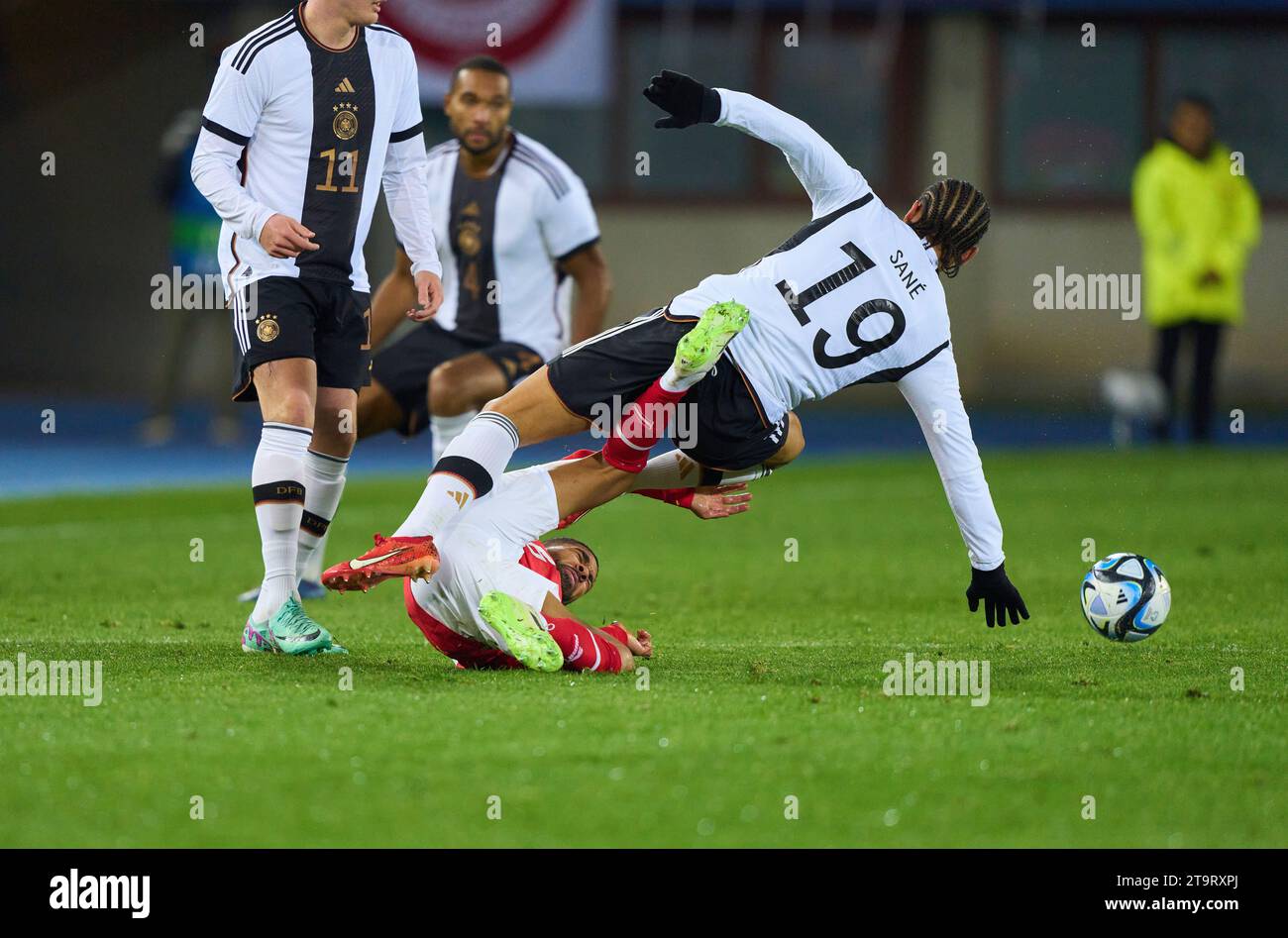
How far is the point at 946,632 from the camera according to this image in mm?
6852

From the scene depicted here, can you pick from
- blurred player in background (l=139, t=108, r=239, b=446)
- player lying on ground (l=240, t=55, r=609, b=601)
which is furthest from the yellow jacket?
player lying on ground (l=240, t=55, r=609, b=601)

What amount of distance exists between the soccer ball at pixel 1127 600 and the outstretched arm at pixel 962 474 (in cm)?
33

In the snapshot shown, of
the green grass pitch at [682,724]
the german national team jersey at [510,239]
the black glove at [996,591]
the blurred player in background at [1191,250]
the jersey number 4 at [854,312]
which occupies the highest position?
the blurred player in background at [1191,250]

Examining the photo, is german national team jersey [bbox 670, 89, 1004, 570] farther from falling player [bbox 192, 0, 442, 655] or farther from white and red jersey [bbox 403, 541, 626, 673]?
falling player [bbox 192, 0, 442, 655]

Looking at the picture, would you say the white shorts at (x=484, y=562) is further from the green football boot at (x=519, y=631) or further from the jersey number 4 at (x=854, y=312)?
the jersey number 4 at (x=854, y=312)

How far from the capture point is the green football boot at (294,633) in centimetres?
596

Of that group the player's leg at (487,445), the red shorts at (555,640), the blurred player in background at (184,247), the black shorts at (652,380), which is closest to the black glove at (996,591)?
the black shorts at (652,380)

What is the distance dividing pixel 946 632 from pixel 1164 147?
930 centimetres

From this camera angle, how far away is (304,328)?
20.0 feet

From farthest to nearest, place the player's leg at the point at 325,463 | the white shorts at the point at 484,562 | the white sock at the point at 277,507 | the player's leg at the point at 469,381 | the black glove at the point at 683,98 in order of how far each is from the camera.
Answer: the player's leg at the point at 469,381 < the player's leg at the point at 325,463 < the white sock at the point at 277,507 < the black glove at the point at 683,98 < the white shorts at the point at 484,562

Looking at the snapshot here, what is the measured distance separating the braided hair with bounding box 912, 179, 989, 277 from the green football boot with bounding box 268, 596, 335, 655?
2.35 meters

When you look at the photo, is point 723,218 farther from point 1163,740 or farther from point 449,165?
point 1163,740

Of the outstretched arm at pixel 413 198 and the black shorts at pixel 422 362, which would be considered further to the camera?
the black shorts at pixel 422 362
